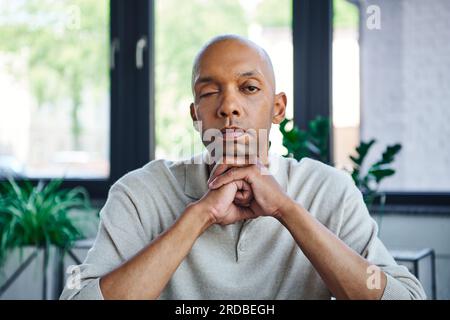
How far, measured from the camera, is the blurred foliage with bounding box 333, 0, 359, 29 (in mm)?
3551

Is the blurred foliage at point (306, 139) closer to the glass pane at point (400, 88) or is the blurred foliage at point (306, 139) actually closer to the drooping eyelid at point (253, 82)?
the glass pane at point (400, 88)

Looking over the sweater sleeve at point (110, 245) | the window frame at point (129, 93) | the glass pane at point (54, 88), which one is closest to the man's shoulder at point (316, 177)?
the sweater sleeve at point (110, 245)

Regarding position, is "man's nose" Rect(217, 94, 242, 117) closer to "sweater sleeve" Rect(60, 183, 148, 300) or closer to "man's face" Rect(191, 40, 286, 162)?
"man's face" Rect(191, 40, 286, 162)

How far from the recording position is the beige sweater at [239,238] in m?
1.36

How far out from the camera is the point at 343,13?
3.55 m

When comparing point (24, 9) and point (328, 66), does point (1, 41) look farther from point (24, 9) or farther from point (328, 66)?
point (328, 66)

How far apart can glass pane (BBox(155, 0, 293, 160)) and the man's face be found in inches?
85.7

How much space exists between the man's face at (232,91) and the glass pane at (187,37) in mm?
2177

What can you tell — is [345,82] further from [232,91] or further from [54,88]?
[232,91]

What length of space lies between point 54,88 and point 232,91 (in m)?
2.85

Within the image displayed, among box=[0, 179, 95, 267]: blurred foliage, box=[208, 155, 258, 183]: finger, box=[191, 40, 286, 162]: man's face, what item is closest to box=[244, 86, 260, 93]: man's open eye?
box=[191, 40, 286, 162]: man's face

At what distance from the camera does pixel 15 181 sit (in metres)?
3.93

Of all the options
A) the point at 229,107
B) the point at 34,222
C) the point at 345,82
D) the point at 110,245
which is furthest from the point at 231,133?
the point at 345,82

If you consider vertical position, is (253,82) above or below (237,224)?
above
